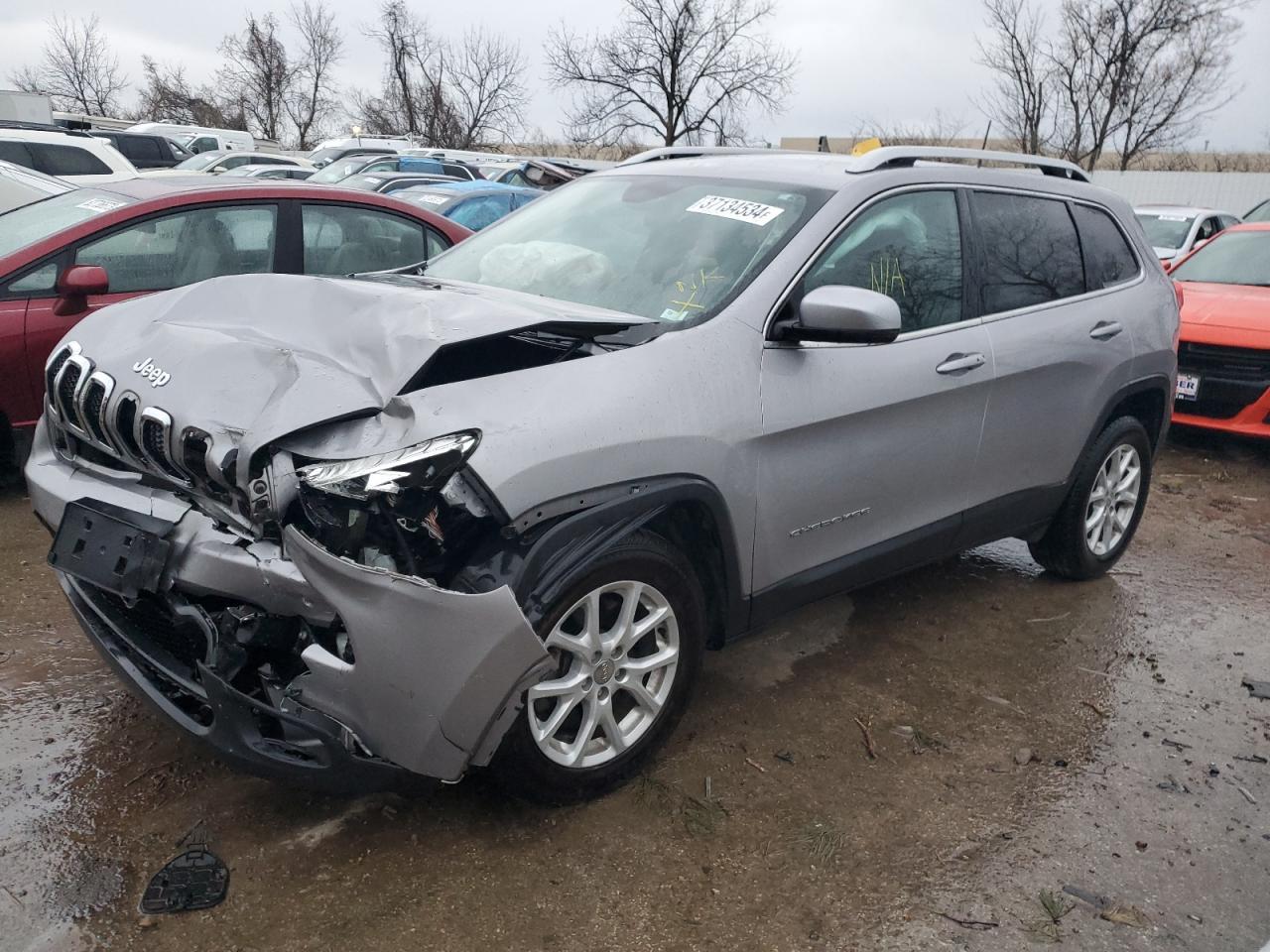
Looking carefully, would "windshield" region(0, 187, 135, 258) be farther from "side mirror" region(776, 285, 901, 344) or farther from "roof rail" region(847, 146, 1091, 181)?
"side mirror" region(776, 285, 901, 344)

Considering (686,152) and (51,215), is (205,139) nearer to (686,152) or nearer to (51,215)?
(51,215)

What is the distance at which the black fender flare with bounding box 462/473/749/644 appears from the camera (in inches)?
95.3

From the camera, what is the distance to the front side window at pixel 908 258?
135 inches

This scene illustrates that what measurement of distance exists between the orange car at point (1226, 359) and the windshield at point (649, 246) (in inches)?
197

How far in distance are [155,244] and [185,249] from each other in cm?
14

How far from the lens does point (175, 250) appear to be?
5430mm

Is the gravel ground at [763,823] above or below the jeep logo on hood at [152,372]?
below

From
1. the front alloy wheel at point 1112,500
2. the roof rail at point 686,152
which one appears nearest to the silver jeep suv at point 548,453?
the roof rail at point 686,152

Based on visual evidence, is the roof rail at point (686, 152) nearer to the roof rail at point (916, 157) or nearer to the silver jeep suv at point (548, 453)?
the silver jeep suv at point (548, 453)

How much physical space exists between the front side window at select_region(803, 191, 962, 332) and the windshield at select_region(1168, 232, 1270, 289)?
18.0ft

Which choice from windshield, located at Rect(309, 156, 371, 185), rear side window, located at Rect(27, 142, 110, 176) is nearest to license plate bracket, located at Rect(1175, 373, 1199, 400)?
rear side window, located at Rect(27, 142, 110, 176)

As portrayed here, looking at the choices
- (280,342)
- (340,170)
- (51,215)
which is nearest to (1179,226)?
(340,170)

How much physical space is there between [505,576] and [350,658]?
0.39m

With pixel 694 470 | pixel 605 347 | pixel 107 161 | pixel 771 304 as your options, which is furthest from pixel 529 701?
pixel 107 161
